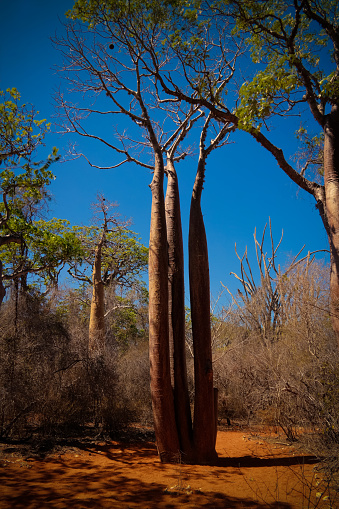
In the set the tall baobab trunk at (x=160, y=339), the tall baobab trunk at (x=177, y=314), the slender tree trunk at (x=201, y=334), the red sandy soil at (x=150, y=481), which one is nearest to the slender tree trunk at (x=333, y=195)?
the slender tree trunk at (x=201, y=334)

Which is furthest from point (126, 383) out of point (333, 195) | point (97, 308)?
point (333, 195)

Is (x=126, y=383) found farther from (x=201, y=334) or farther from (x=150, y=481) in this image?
(x=150, y=481)

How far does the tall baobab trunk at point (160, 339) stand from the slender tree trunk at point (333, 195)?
2600 mm

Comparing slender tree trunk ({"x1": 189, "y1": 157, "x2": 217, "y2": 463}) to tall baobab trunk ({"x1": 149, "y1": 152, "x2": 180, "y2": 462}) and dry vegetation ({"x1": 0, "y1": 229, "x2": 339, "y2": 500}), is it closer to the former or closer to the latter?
tall baobab trunk ({"x1": 149, "y1": 152, "x2": 180, "y2": 462})

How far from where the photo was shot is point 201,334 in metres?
5.84

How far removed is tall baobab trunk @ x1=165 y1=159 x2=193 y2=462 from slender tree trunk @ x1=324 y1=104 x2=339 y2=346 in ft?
8.06

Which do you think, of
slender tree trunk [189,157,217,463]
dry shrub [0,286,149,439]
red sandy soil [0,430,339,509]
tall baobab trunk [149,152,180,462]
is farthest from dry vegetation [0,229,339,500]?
tall baobab trunk [149,152,180,462]

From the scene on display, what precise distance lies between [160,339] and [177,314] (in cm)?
67

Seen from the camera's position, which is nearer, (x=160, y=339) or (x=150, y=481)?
(x=150, y=481)

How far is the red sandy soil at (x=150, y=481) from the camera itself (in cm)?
343

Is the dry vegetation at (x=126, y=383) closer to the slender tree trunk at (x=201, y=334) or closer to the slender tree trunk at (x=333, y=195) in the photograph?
the slender tree trunk at (x=333, y=195)

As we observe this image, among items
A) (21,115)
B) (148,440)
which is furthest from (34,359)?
(21,115)

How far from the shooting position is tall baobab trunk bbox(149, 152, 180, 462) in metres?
5.21

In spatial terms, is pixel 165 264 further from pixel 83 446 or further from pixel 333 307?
pixel 83 446
